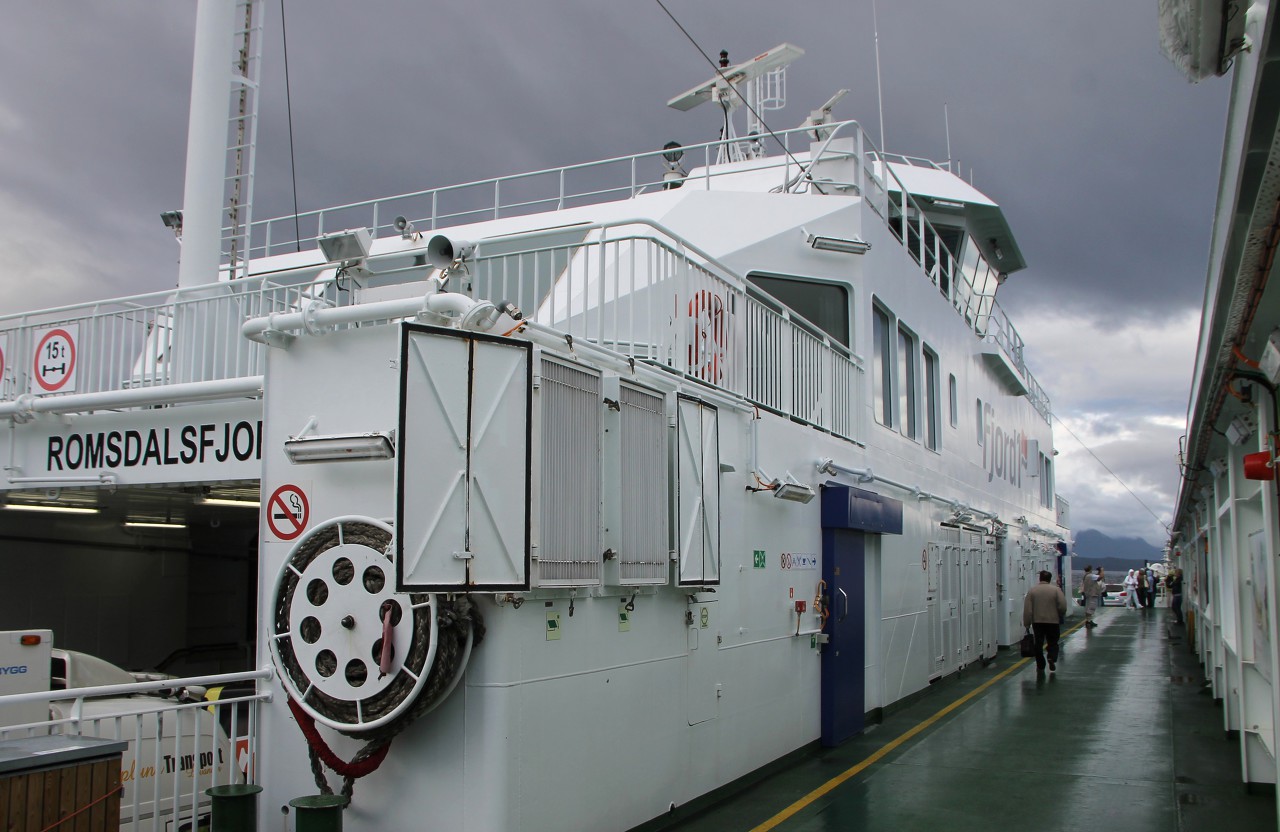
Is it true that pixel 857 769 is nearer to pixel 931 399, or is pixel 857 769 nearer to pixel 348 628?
pixel 348 628

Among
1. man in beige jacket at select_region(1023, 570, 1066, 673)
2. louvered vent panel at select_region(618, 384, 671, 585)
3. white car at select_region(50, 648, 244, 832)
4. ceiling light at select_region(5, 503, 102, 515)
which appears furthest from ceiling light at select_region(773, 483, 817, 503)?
man in beige jacket at select_region(1023, 570, 1066, 673)

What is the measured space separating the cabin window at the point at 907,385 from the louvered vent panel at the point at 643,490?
7670mm

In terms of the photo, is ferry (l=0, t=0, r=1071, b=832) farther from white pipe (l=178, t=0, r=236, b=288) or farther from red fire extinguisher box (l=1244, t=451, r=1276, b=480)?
red fire extinguisher box (l=1244, t=451, r=1276, b=480)

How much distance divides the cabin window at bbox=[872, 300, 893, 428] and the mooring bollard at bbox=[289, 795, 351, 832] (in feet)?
29.6

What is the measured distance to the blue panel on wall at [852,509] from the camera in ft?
34.2

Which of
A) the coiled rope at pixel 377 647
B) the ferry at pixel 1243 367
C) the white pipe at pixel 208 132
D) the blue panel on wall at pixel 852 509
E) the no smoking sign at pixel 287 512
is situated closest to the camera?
the ferry at pixel 1243 367

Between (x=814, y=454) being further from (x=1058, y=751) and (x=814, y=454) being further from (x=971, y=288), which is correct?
(x=971, y=288)

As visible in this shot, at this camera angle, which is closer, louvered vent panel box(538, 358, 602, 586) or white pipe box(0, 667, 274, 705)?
white pipe box(0, 667, 274, 705)

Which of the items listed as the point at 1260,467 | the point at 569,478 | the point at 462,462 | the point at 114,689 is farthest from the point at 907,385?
the point at 114,689

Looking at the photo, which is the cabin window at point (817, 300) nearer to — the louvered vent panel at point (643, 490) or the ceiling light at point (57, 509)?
the louvered vent panel at point (643, 490)

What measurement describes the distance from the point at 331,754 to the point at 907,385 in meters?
10.8

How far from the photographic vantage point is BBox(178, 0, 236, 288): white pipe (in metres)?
10.5

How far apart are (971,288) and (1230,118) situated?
17980 mm

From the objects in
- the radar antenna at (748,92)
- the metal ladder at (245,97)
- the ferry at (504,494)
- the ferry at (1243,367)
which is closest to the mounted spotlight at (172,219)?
the ferry at (504,494)
